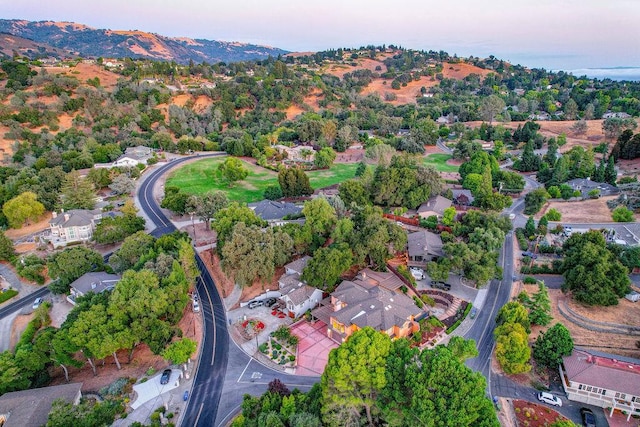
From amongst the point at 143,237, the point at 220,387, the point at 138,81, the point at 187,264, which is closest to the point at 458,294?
the point at 220,387

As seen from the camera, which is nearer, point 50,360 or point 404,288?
point 50,360

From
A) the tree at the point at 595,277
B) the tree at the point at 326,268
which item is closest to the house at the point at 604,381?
the tree at the point at 595,277

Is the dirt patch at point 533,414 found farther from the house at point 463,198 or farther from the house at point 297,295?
the house at point 463,198

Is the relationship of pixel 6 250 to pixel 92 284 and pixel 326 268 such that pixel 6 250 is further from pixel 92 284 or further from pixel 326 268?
pixel 326 268

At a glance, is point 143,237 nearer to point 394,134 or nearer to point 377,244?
point 377,244

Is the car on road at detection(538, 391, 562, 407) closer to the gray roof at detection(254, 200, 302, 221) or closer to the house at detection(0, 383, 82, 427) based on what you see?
the house at detection(0, 383, 82, 427)

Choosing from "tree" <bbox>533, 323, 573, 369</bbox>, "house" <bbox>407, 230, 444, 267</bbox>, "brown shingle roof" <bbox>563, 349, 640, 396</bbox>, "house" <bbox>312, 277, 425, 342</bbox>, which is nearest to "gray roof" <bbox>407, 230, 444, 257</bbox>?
"house" <bbox>407, 230, 444, 267</bbox>
